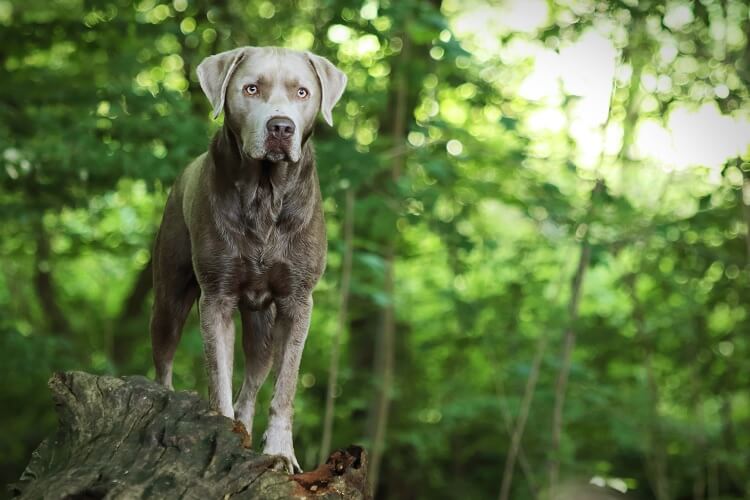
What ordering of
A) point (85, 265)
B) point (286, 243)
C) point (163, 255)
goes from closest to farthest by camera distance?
1. point (286, 243)
2. point (163, 255)
3. point (85, 265)

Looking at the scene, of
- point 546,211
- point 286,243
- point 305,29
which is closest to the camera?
point 286,243

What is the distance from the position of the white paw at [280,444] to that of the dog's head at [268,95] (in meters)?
1.20

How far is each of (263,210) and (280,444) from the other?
1.02m

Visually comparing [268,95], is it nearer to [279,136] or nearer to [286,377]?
[279,136]

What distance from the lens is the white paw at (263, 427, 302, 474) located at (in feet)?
13.6

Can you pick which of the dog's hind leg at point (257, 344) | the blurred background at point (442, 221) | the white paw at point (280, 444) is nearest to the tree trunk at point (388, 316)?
the blurred background at point (442, 221)

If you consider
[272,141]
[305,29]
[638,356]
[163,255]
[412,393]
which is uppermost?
[305,29]

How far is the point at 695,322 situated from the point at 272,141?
6989mm

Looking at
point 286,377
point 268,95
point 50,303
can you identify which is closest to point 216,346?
point 286,377

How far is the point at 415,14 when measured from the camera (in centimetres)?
746

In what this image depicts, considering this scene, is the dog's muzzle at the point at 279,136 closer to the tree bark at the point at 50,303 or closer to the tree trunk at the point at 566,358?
the tree trunk at the point at 566,358

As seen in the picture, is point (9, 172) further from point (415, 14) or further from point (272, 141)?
point (272, 141)

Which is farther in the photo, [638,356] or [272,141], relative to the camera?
[638,356]

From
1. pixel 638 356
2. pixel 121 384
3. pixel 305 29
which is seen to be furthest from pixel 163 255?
pixel 638 356
